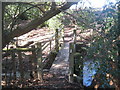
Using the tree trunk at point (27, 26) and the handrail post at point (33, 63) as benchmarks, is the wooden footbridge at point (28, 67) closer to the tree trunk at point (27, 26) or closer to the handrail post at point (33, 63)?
the handrail post at point (33, 63)

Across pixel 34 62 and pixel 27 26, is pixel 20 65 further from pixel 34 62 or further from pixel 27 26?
pixel 27 26

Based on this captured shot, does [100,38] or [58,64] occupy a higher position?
[100,38]

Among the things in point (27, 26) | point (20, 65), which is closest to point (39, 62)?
point (20, 65)

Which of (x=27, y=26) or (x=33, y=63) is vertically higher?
(x=27, y=26)

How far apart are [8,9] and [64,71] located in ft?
4.23

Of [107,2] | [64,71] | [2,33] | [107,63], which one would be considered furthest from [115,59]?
[64,71]

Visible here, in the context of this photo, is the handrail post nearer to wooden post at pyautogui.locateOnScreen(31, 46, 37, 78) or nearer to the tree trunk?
wooden post at pyautogui.locateOnScreen(31, 46, 37, 78)

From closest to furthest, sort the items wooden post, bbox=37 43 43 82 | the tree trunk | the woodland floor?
the tree trunk → the woodland floor → wooden post, bbox=37 43 43 82

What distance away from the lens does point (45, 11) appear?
7.89 ft

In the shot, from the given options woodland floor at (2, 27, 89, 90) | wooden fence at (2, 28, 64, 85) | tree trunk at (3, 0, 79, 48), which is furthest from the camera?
woodland floor at (2, 27, 89, 90)

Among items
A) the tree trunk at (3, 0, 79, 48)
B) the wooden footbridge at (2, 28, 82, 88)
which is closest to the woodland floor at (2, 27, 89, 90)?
the wooden footbridge at (2, 28, 82, 88)

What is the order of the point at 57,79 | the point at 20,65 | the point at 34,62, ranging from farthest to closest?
the point at 57,79 → the point at 34,62 → the point at 20,65

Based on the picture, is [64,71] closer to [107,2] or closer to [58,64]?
[58,64]

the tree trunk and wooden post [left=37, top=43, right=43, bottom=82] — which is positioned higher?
the tree trunk
